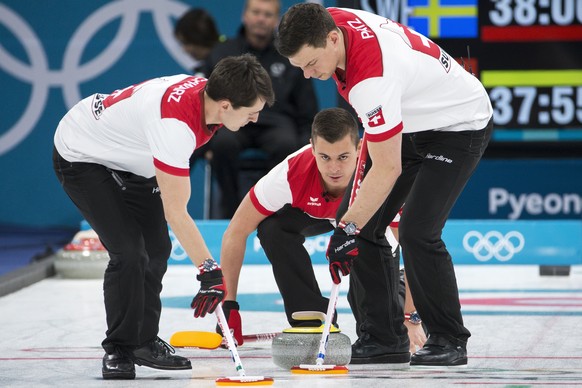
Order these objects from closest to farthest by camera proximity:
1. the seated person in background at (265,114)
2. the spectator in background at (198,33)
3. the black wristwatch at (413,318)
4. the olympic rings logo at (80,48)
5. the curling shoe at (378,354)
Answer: the curling shoe at (378,354) < the black wristwatch at (413,318) < the seated person in background at (265,114) < the spectator in background at (198,33) < the olympic rings logo at (80,48)

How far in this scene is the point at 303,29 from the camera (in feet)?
14.3

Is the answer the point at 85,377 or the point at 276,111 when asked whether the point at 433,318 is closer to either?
the point at 85,377

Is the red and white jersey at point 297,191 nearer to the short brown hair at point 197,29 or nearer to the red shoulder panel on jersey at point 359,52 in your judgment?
the red shoulder panel on jersey at point 359,52

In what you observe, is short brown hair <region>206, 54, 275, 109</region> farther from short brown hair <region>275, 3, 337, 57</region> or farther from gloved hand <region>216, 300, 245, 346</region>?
gloved hand <region>216, 300, 245, 346</region>

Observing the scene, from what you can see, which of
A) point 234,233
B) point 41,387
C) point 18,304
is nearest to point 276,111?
point 18,304

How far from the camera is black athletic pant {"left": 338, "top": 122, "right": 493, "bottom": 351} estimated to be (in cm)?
470

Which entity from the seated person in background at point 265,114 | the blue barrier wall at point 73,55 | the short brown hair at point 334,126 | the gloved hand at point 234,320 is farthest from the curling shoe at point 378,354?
the blue barrier wall at point 73,55

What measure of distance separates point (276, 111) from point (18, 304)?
2.96 metres

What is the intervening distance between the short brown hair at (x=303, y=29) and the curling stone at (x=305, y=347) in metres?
1.14

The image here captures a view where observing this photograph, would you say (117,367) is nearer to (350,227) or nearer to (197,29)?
(350,227)

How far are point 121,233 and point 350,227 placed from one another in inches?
36.4

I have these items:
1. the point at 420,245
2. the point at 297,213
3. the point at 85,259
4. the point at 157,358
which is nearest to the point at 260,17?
the point at 85,259

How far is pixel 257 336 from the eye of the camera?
551 cm

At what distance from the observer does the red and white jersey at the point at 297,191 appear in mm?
5426
